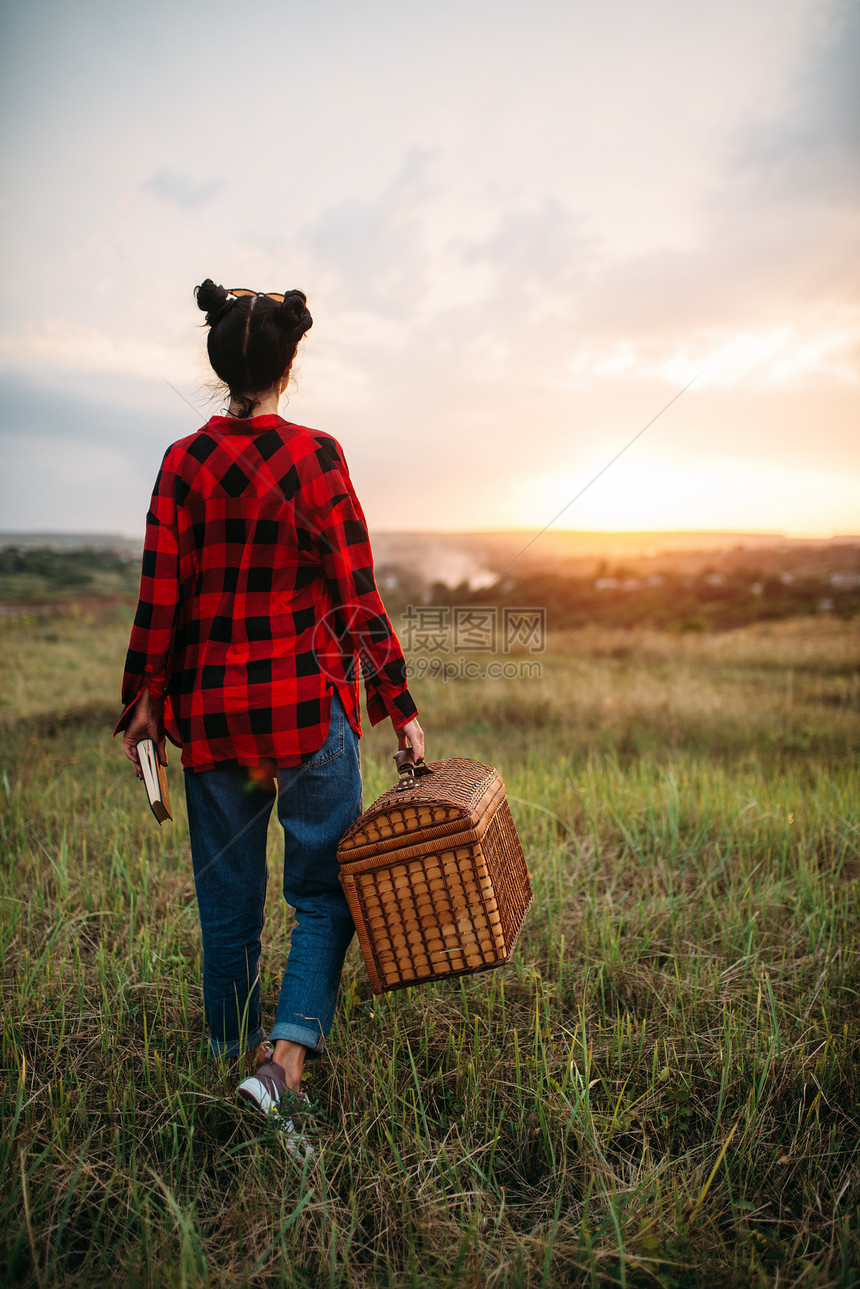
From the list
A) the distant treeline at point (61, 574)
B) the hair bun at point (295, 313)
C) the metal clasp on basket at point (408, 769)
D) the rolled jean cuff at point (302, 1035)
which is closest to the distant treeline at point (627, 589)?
the distant treeline at point (61, 574)

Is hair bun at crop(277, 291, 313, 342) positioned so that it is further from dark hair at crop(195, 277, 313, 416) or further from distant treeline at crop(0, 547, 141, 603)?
distant treeline at crop(0, 547, 141, 603)

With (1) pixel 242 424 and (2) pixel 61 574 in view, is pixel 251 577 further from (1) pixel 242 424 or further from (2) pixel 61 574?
(2) pixel 61 574

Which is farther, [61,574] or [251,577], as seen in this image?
[61,574]

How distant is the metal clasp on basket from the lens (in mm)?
1854

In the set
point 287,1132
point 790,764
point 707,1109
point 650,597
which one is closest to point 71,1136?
point 287,1132

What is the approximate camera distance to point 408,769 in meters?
1.89

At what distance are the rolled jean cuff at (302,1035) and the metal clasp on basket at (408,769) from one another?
2.07 ft

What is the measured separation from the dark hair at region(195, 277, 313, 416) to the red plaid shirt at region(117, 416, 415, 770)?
125 millimetres

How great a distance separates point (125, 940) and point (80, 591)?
1321 centimetres

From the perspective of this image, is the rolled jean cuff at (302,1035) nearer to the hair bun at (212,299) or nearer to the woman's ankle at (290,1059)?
the woman's ankle at (290,1059)

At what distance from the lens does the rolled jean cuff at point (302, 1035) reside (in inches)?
66.7

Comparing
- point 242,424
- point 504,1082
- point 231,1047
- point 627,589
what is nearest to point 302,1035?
point 231,1047

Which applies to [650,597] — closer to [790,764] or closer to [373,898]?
[790,764]

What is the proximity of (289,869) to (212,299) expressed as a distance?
1.50 metres
